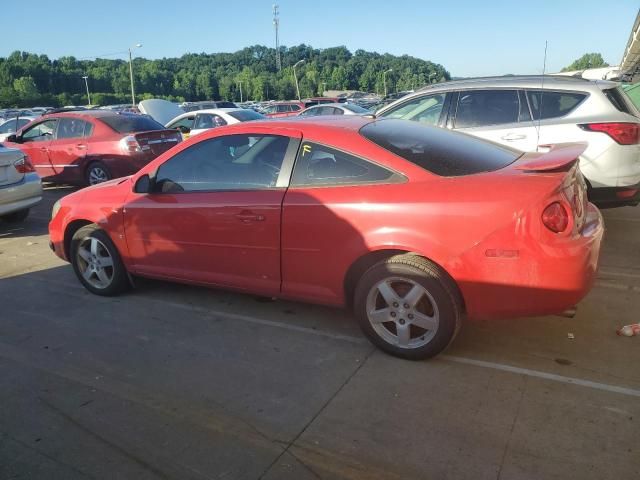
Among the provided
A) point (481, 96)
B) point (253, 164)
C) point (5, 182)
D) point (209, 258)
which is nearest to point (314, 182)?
point (253, 164)

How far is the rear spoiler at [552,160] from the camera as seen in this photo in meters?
3.07

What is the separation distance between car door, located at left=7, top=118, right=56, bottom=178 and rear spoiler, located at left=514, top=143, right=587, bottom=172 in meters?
9.45

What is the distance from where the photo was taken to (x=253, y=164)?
3867 mm

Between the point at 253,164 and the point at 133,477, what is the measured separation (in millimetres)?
2236

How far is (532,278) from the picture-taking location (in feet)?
9.47

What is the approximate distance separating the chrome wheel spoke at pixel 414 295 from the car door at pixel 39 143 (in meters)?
9.18

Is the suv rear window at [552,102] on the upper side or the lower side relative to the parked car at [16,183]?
upper

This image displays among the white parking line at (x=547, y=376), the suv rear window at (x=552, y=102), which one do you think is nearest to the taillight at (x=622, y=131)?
the suv rear window at (x=552, y=102)

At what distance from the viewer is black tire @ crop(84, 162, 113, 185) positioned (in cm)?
959

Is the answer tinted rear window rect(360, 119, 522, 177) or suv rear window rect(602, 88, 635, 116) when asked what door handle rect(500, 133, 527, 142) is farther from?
tinted rear window rect(360, 119, 522, 177)

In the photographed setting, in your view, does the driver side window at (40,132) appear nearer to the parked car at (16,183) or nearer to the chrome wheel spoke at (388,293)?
the parked car at (16,183)

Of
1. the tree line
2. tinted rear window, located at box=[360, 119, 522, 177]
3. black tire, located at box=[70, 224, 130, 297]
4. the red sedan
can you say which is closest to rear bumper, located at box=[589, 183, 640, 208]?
the red sedan

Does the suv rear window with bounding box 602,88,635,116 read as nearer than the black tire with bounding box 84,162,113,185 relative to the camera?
Yes

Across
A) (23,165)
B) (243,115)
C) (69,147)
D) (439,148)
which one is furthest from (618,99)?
(243,115)
